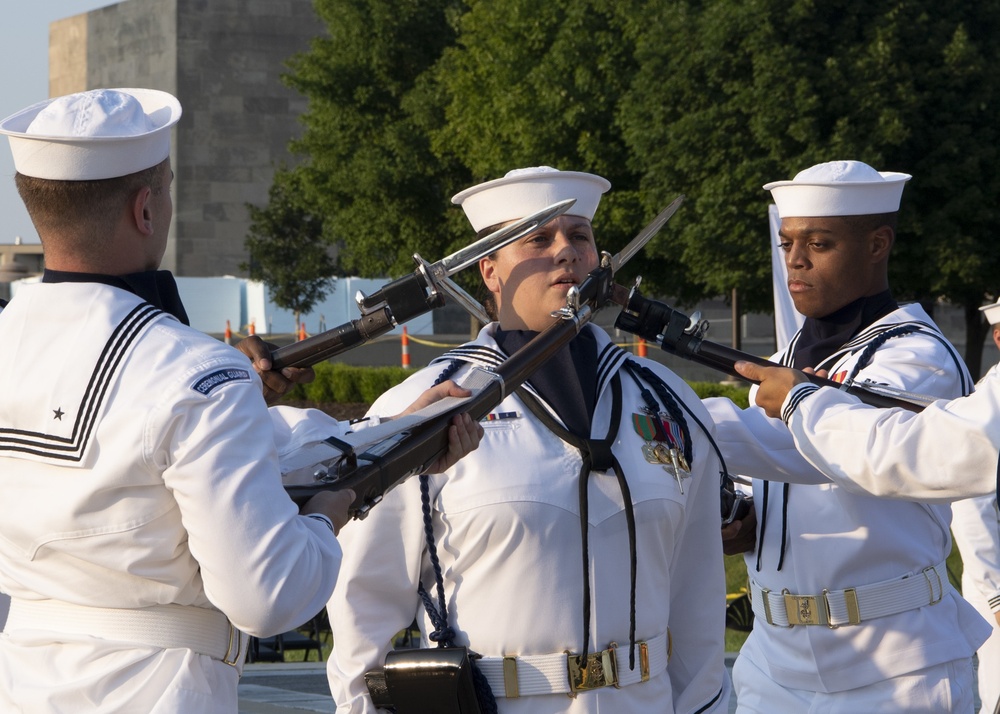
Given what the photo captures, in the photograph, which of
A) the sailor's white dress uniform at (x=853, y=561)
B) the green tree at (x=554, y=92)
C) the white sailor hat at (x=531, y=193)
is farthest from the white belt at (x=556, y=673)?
the green tree at (x=554, y=92)

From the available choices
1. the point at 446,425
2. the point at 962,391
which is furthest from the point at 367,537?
the point at 962,391

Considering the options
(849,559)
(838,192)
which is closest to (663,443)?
(849,559)

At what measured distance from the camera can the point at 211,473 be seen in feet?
7.95

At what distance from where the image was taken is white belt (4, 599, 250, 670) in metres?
2.59

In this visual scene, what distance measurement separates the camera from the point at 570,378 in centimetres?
357

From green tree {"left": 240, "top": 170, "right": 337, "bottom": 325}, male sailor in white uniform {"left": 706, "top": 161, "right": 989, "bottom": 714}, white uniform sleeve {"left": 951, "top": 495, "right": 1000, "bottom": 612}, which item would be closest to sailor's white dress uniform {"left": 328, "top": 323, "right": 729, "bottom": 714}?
male sailor in white uniform {"left": 706, "top": 161, "right": 989, "bottom": 714}

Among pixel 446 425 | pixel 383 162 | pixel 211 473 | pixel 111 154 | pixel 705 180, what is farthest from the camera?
pixel 383 162

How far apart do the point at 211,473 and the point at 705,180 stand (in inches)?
859

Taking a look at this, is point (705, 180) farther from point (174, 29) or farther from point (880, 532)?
point (174, 29)

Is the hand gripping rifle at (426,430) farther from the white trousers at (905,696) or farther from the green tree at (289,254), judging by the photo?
the green tree at (289,254)

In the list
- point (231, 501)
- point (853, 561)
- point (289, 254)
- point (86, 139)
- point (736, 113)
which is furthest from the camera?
point (289, 254)

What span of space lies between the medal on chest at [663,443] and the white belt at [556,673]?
18.1 inches

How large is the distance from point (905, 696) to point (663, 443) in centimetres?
129

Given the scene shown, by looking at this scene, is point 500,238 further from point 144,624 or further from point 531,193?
point 144,624
